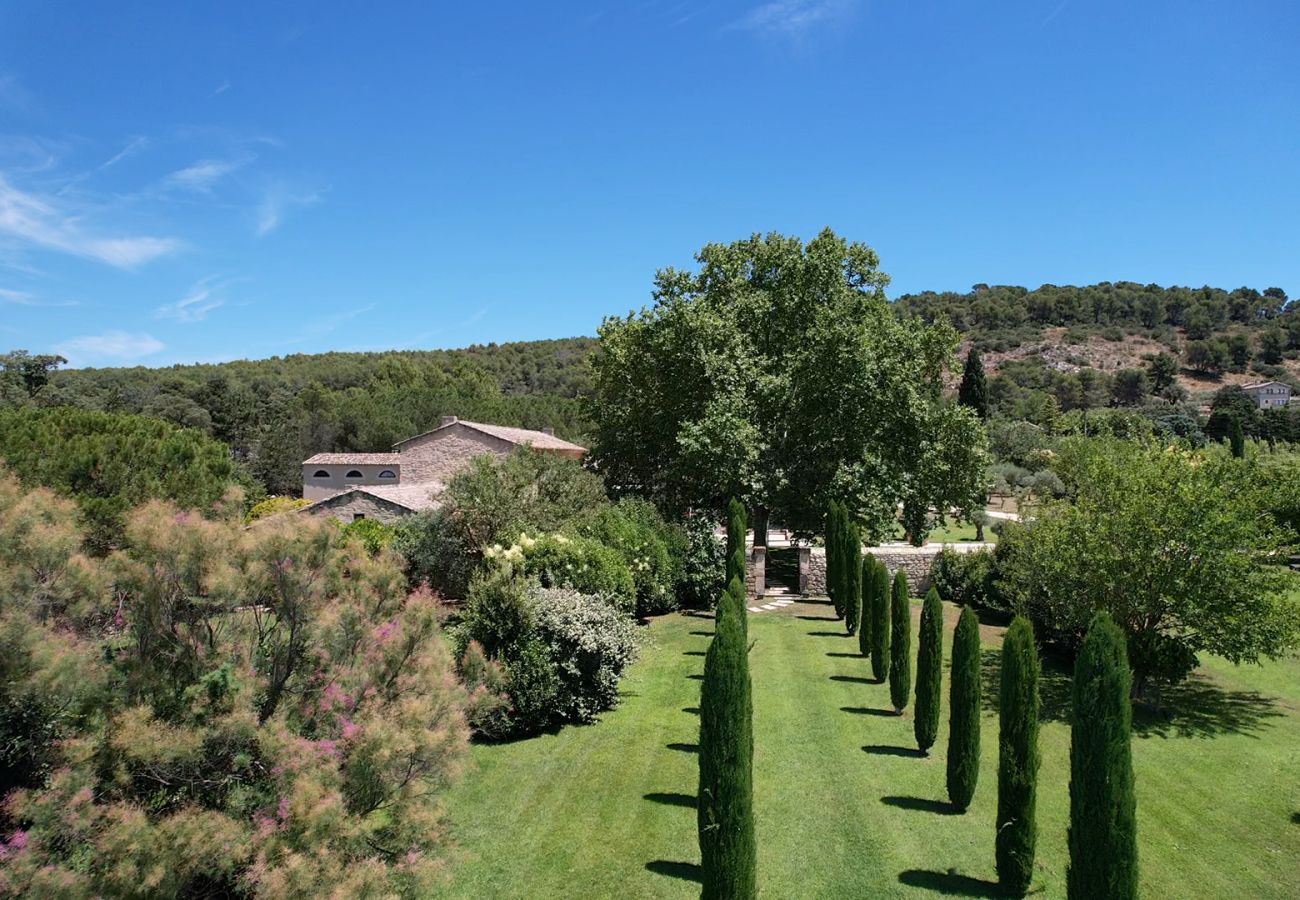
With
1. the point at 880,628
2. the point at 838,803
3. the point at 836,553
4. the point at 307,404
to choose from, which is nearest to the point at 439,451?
the point at 836,553

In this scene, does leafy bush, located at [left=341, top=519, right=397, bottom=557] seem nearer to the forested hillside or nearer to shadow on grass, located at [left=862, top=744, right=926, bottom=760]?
shadow on grass, located at [left=862, top=744, right=926, bottom=760]

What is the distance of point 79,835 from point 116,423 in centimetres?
1867

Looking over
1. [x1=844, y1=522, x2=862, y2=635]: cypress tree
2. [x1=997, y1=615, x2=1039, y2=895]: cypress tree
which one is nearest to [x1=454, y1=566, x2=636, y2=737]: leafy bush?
[x1=997, y1=615, x2=1039, y2=895]: cypress tree

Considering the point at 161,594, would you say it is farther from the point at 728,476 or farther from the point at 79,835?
the point at 728,476

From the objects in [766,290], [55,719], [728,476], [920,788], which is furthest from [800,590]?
[55,719]

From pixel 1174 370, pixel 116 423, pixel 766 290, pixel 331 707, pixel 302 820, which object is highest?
pixel 1174 370

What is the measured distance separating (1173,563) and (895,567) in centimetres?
1153

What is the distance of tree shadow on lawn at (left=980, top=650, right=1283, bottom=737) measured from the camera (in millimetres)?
15758

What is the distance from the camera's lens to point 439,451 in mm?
40094

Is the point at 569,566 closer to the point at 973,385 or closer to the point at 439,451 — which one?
the point at 439,451

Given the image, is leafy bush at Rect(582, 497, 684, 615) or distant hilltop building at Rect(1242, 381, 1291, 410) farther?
distant hilltop building at Rect(1242, 381, 1291, 410)

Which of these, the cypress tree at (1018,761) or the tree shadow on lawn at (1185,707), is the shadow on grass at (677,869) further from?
the tree shadow on lawn at (1185,707)

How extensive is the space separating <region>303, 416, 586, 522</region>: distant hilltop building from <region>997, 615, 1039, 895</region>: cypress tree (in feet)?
69.1

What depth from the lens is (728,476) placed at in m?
25.8
